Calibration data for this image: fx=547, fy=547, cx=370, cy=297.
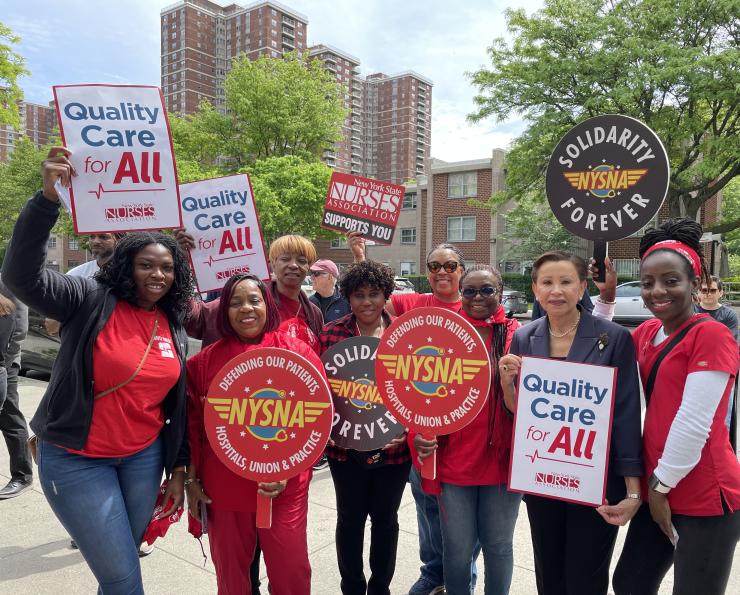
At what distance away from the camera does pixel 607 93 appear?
52.4 ft

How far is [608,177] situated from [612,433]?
130cm

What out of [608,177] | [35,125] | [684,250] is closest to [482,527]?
[684,250]

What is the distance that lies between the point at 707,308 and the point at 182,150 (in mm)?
24814

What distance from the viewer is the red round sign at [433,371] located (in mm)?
2320

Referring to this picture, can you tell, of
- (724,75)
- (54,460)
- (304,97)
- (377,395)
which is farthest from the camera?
(304,97)

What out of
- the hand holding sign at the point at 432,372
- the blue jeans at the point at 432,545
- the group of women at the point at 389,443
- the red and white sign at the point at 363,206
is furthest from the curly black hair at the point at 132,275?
the red and white sign at the point at 363,206

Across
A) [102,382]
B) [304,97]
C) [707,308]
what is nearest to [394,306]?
[102,382]

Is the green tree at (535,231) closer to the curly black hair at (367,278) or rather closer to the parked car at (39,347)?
the parked car at (39,347)

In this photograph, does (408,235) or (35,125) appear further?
(35,125)

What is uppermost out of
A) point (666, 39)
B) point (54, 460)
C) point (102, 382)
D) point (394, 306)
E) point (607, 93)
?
point (666, 39)

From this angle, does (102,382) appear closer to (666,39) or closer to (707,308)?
(707,308)

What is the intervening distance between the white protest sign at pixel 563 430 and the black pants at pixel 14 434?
13.5ft

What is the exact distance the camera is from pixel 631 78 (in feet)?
50.2

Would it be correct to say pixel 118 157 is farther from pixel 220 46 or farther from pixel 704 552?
pixel 220 46
